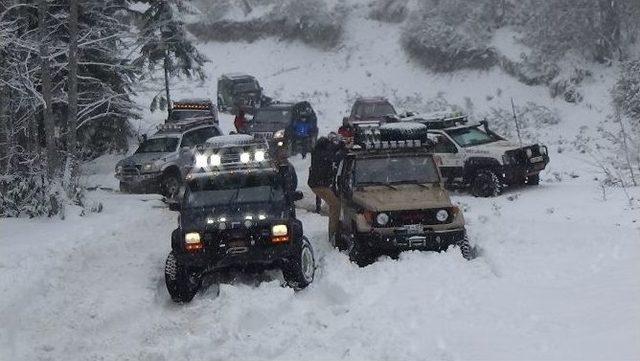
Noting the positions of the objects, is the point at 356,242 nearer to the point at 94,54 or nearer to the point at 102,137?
the point at 94,54

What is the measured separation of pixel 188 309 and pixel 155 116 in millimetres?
25620

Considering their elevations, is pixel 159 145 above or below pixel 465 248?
below

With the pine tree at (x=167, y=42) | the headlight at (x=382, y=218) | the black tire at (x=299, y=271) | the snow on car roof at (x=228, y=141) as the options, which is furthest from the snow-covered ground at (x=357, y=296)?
the pine tree at (x=167, y=42)

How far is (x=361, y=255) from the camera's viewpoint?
10500 mm

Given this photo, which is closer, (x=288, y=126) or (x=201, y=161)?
(x=201, y=161)

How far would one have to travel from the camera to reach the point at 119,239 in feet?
43.4

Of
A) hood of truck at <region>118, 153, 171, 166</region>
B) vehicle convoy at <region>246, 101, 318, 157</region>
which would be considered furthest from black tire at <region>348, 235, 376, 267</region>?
vehicle convoy at <region>246, 101, 318, 157</region>

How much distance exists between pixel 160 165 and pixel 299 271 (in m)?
9.44

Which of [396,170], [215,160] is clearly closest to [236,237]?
[215,160]

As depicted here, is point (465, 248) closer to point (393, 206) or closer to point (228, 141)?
point (393, 206)

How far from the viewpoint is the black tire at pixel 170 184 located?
59.9 feet

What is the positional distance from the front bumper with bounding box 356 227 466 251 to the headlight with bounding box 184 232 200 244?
2.46m

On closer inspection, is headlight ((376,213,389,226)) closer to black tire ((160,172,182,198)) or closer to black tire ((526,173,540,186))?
black tire ((526,173,540,186))

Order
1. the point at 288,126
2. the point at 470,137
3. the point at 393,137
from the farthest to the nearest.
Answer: the point at 288,126 → the point at 470,137 → the point at 393,137
